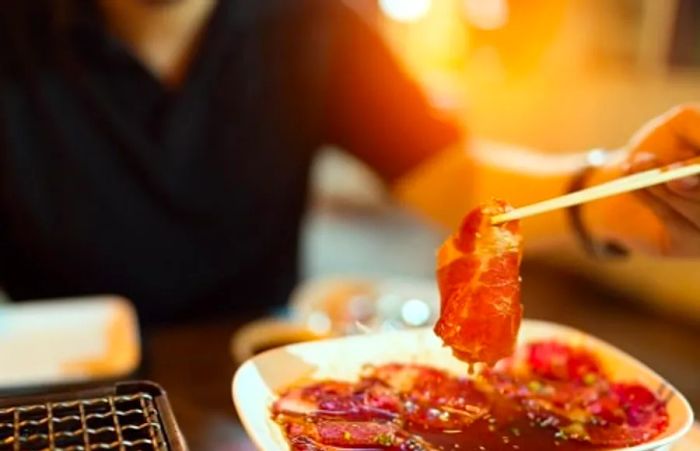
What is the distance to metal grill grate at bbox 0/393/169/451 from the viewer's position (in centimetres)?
61

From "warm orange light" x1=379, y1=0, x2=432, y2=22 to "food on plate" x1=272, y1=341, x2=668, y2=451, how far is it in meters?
3.32

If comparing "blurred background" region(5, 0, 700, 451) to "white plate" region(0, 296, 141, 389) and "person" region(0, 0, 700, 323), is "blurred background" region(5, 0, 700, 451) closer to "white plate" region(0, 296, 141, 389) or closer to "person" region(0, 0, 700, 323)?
"person" region(0, 0, 700, 323)

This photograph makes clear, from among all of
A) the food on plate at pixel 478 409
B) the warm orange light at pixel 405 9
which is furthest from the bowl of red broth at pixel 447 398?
the warm orange light at pixel 405 9

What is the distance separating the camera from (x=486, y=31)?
344 cm

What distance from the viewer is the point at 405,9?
13.3ft

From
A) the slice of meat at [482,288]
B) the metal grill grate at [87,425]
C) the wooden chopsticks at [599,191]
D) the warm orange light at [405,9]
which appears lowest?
the metal grill grate at [87,425]


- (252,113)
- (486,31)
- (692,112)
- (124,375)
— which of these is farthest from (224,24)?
(486,31)

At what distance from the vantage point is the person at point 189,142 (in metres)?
1.36

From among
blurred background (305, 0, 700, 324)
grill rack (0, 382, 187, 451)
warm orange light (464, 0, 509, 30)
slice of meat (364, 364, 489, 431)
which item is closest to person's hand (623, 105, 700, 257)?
slice of meat (364, 364, 489, 431)

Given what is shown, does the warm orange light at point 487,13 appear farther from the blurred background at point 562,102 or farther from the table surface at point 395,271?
the table surface at point 395,271

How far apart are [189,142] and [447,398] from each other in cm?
80

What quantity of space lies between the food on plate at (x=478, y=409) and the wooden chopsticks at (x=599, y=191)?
0.54ft

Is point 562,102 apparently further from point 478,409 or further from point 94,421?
point 94,421

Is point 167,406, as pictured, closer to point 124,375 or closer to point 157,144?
point 124,375
